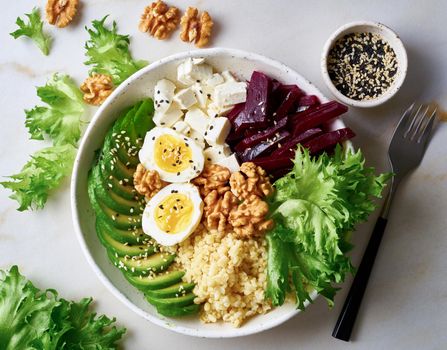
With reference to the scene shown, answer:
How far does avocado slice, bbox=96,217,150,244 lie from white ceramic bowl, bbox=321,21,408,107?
3.58 ft

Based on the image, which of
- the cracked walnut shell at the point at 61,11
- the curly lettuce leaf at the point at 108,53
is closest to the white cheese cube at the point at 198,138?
the curly lettuce leaf at the point at 108,53

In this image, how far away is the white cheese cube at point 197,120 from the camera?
2.78 metres

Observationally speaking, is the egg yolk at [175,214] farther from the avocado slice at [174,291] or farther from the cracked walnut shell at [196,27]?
the cracked walnut shell at [196,27]

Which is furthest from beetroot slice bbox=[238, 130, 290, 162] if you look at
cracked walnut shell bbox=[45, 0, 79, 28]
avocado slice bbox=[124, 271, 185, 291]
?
cracked walnut shell bbox=[45, 0, 79, 28]

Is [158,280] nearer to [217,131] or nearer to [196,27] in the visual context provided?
[217,131]

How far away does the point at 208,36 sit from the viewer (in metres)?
2.98

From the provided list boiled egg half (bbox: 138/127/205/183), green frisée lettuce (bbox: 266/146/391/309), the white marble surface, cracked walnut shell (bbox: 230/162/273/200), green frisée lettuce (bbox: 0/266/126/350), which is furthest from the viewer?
the white marble surface

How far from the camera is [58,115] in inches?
116

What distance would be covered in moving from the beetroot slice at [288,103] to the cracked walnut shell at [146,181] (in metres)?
0.60

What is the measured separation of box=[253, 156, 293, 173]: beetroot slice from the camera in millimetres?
2715

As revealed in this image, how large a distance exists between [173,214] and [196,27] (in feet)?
3.08

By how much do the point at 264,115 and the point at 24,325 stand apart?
4.93 ft

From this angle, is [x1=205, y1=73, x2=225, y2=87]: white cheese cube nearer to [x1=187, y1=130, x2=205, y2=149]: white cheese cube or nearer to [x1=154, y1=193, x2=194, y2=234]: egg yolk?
[x1=187, y1=130, x2=205, y2=149]: white cheese cube

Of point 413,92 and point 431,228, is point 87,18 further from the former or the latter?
point 431,228
